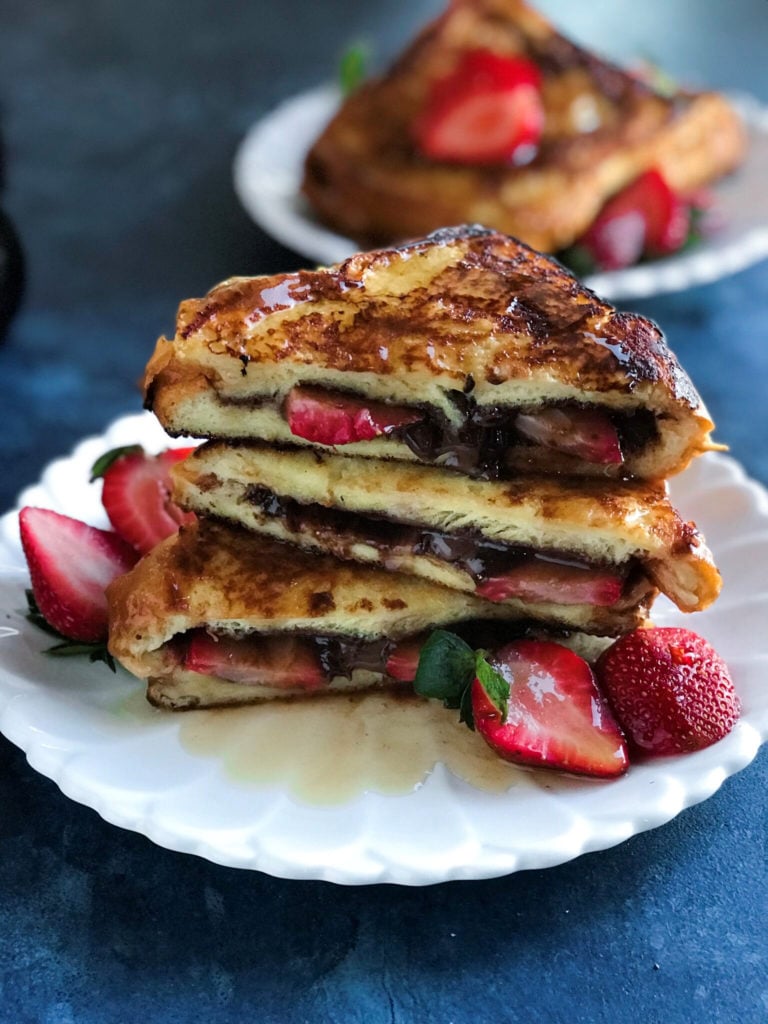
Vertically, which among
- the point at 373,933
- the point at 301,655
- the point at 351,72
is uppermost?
the point at 351,72

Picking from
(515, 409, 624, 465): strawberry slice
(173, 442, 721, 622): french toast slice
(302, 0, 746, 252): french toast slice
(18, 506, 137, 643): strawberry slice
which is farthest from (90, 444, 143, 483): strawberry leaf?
(302, 0, 746, 252): french toast slice

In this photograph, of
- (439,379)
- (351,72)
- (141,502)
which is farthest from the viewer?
(351,72)

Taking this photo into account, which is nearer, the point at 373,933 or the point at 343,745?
the point at 373,933

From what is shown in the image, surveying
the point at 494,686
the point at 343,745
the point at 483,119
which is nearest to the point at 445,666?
the point at 494,686

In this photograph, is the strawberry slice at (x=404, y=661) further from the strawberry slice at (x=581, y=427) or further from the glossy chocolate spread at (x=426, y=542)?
the strawberry slice at (x=581, y=427)

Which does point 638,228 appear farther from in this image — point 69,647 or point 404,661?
point 69,647

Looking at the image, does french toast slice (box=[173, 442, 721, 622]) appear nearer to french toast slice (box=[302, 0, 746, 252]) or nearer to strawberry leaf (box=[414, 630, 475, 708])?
strawberry leaf (box=[414, 630, 475, 708])
